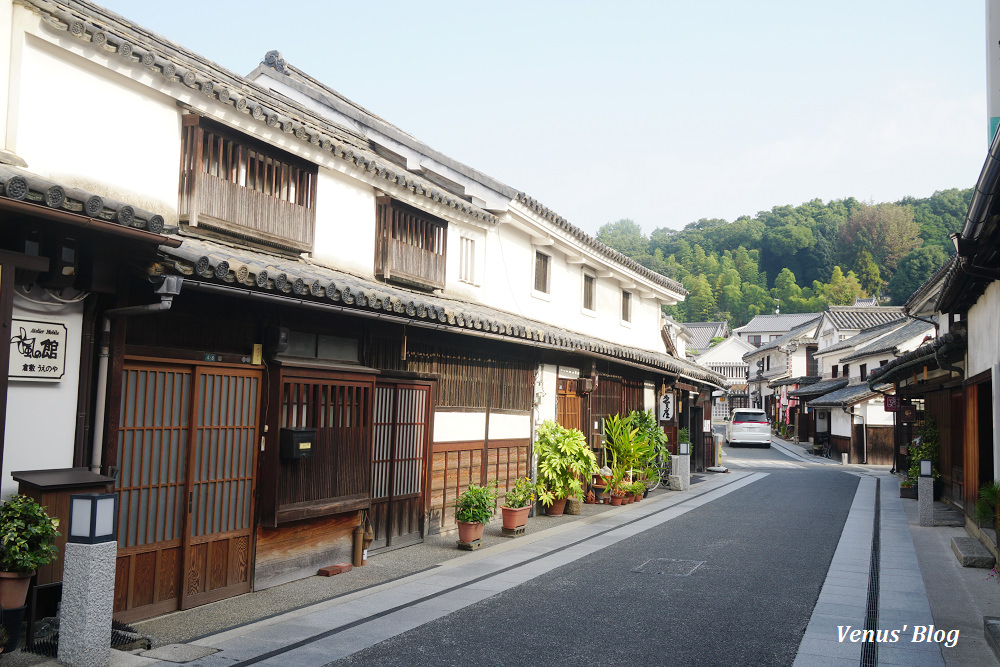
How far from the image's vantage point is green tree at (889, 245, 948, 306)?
256 ft

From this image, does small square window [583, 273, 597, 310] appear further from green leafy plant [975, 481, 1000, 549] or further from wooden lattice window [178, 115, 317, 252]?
green leafy plant [975, 481, 1000, 549]

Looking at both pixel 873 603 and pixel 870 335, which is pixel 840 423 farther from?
pixel 873 603

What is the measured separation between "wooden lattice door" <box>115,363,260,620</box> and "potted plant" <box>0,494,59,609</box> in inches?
48.1

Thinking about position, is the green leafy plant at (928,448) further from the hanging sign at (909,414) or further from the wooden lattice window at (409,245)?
the wooden lattice window at (409,245)

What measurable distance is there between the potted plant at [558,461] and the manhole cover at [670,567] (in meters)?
4.19

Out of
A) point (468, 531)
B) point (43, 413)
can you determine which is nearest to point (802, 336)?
point (468, 531)

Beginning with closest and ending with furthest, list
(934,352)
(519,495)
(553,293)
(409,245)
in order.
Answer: (409,245), (519,495), (934,352), (553,293)

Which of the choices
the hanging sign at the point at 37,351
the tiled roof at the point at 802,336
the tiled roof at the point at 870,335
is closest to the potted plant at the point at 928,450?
the hanging sign at the point at 37,351

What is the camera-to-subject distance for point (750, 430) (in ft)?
152

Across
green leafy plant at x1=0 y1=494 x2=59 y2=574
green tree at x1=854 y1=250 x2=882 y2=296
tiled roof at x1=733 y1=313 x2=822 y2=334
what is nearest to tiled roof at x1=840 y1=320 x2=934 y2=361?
green leafy plant at x1=0 y1=494 x2=59 y2=574

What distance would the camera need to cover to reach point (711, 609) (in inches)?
341

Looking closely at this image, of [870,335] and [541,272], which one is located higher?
[870,335]

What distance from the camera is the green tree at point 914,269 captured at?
7800 centimetres

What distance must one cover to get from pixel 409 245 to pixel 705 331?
86126mm
